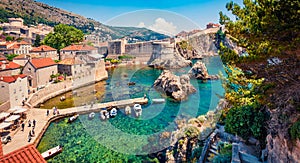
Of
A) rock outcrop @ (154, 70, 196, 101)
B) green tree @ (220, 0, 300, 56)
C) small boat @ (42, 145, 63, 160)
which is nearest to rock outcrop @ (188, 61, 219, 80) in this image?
rock outcrop @ (154, 70, 196, 101)

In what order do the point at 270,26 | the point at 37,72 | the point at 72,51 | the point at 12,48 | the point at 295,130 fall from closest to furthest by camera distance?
the point at 270,26, the point at 295,130, the point at 37,72, the point at 72,51, the point at 12,48

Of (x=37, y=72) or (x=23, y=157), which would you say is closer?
(x=23, y=157)

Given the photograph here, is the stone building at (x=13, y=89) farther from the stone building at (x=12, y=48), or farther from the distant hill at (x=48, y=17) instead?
the distant hill at (x=48, y=17)

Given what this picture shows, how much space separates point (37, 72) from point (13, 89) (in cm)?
526

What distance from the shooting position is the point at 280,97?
13.7ft

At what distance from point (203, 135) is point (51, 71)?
18.6 metres

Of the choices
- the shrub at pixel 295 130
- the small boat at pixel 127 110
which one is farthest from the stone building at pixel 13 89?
the shrub at pixel 295 130

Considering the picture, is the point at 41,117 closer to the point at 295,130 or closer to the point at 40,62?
the point at 40,62

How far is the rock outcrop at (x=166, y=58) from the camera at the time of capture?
118 feet

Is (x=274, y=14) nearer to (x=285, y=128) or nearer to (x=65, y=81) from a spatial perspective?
(x=285, y=128)

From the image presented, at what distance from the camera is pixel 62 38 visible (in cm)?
3466

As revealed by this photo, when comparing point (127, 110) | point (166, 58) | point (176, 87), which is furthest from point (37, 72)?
point (166, 58)

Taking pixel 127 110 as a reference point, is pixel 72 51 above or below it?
above

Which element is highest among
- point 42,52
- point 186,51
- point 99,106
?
point 186,51
